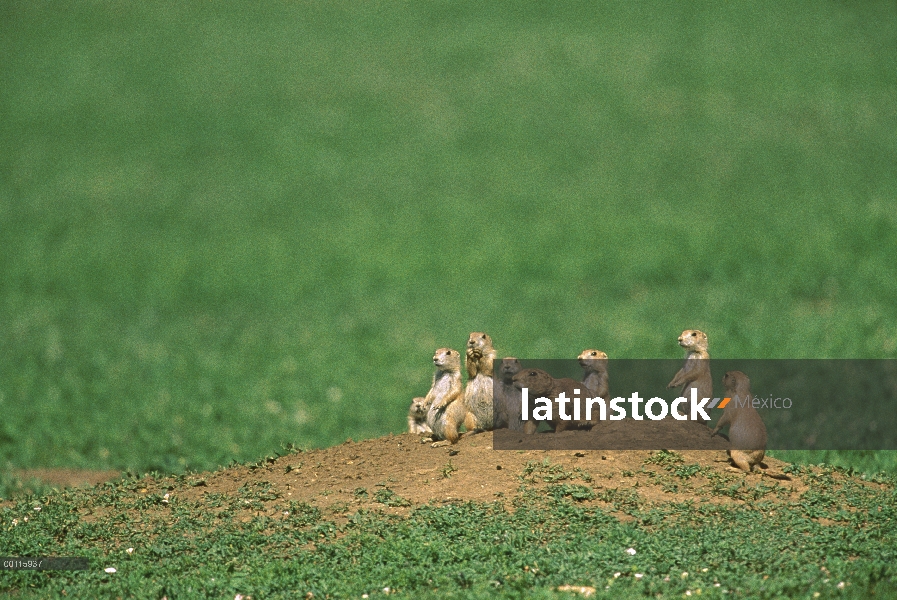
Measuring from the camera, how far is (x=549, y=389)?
29.9 feet

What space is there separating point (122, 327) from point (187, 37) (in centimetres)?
2042

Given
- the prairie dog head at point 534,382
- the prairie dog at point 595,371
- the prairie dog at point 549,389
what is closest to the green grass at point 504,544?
the prairie dog at point 549,389

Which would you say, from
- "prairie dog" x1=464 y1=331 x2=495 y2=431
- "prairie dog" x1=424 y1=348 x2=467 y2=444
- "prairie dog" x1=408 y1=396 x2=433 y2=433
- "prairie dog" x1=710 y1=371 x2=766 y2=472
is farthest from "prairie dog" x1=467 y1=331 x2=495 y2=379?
"prairie dog" x1=710 y1=371 x2=766 y2=472

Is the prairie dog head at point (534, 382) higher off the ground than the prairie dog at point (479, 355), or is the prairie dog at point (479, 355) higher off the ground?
the prairie dog at point (479, 355)

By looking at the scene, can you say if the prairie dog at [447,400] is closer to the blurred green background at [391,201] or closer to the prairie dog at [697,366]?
the prairie dog at [697,366]

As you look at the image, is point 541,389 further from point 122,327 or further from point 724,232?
point 724,232

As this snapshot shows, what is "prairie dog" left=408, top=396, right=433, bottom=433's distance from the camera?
10109 millimetres

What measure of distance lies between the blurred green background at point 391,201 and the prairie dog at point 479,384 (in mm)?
5010

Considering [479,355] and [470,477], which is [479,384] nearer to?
[479,355]

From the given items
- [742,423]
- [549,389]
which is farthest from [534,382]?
[742,423]

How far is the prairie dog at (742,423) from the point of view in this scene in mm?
8766

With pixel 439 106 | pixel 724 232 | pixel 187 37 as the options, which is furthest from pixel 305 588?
pixel 187 37

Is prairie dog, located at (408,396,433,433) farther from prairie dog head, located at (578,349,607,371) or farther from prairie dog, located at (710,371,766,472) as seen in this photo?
prairie dog, located at (710,371,766,472)

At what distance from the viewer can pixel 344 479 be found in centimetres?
940
